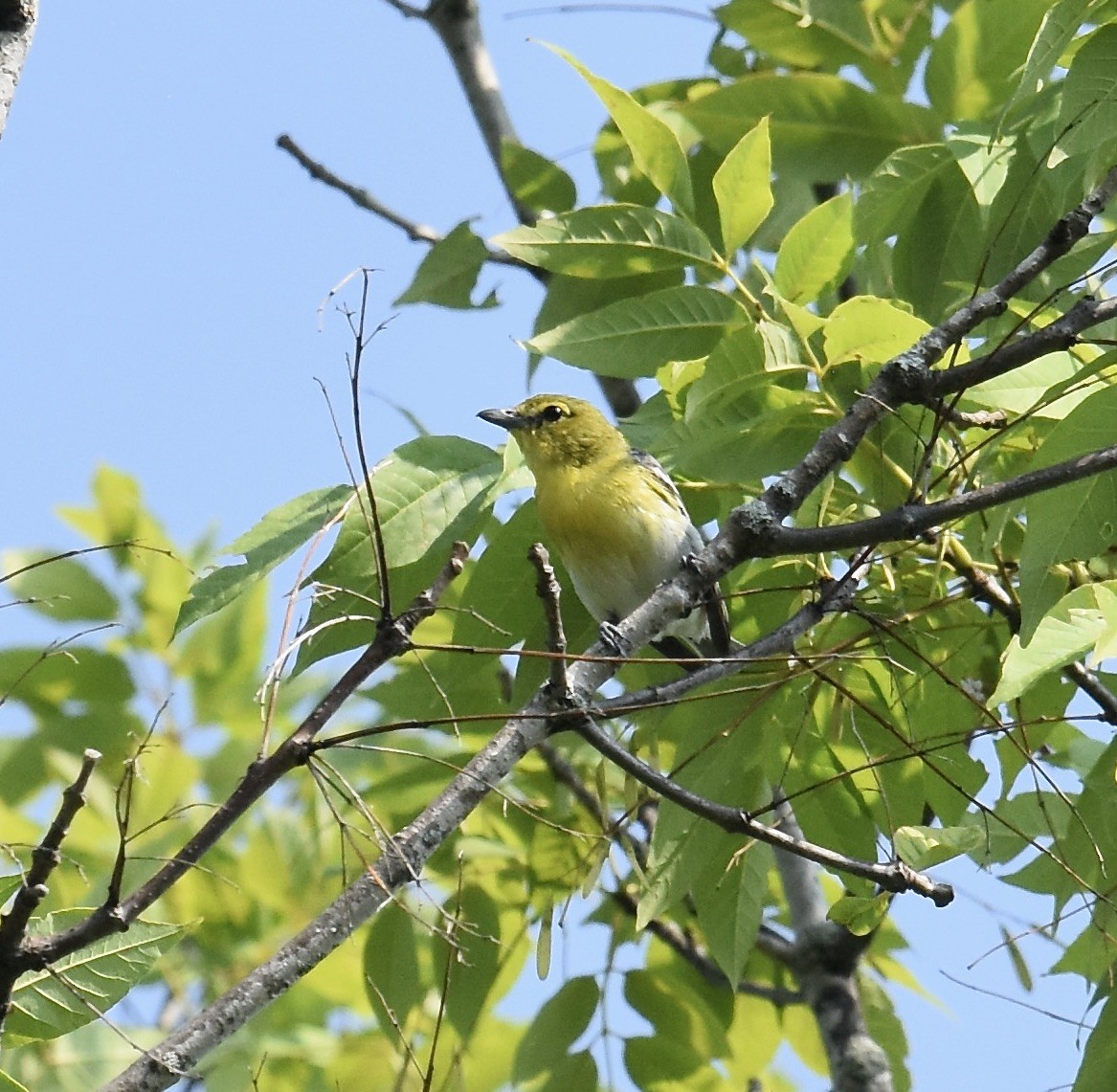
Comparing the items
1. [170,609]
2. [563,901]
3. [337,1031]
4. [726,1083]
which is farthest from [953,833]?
[337,1031]

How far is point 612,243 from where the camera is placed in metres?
3.28

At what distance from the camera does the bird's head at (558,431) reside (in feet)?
16.6

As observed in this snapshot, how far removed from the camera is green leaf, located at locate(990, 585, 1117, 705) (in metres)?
2.16

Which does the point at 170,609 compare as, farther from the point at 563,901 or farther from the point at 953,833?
the point at 953,833

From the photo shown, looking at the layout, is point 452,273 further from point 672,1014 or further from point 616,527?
point 672,1014

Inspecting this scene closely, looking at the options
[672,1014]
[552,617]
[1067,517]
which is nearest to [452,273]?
[552,617]

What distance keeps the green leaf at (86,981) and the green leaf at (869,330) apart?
1.67 metres

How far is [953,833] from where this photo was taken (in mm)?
2363

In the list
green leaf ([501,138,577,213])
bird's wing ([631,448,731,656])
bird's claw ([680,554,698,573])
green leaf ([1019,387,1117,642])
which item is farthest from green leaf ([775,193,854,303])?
green leaf ([501,138,577,213])

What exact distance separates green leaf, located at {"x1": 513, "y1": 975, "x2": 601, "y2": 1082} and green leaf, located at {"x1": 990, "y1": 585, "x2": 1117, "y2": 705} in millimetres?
2063

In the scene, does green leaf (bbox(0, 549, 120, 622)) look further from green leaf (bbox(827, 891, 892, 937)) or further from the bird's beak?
green leaf (bbox(827, 891, 892, 937))

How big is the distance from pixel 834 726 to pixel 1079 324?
1.30m

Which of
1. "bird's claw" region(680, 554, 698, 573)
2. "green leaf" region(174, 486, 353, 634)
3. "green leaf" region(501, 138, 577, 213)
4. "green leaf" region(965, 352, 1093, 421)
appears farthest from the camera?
"green leaf" region(501, 138, 577, 213)

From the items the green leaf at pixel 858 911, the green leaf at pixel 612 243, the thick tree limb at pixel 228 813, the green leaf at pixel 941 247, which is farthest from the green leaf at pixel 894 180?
the thick tree limb at pixel 228 813
